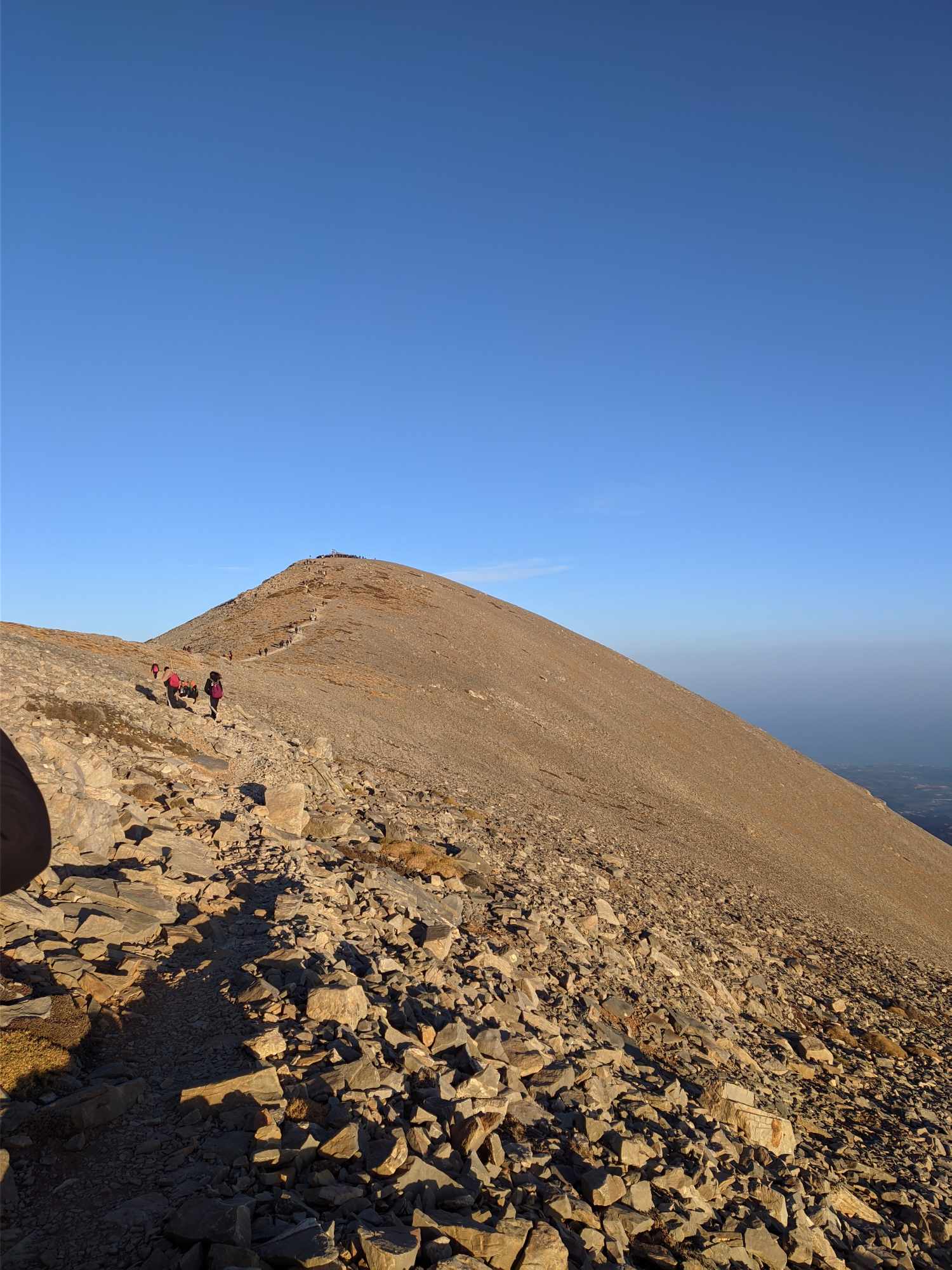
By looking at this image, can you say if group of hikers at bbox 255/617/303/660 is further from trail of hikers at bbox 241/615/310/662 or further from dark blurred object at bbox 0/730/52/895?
dark blurred object at bbox 0/730/52/895

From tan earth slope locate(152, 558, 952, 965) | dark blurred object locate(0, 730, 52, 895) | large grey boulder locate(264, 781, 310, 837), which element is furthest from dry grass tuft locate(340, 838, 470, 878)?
dark blurred object locate(0, 730, 52, 895)

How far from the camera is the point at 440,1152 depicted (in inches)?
225

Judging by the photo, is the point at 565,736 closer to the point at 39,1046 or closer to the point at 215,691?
the point at 215,691

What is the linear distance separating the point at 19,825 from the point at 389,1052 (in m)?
5.88

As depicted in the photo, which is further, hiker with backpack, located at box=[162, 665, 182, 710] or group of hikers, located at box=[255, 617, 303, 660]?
group of hikers, located at box=[255, 617, 303, 660]

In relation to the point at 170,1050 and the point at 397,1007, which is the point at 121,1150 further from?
the point at 397,1007

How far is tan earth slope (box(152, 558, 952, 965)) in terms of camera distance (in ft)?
73.7

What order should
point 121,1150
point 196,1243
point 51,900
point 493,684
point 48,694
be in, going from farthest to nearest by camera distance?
point 493,684, point 48,694, point 51,900, point 121,1150, point 196,1243

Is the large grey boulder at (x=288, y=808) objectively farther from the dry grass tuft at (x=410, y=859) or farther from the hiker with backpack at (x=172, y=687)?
the hiker with backpack at (x=172, y=687)

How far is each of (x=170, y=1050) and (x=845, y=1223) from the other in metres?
7.16

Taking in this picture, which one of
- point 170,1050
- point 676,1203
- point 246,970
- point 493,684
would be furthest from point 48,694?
point 493,684

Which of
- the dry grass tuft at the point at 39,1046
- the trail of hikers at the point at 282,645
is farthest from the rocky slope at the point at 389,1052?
the trail of hikers at the point at 282,645

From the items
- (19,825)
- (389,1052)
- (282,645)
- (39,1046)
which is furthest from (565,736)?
(19,825)

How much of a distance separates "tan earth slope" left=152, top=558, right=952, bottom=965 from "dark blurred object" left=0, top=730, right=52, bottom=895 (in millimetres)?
17455
